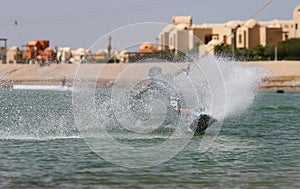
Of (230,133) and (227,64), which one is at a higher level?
(227,64)

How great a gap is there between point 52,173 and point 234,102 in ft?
47.1

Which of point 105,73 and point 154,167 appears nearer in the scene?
point 154,167

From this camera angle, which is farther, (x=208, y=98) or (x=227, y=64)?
(x=227, y=64)

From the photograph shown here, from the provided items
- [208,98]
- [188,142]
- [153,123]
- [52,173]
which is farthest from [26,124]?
[52,173]

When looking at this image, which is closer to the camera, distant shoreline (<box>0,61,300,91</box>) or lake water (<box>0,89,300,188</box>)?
lake water (<box>0,89,300,188</box>)

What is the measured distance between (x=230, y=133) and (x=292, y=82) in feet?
229

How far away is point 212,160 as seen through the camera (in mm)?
16938

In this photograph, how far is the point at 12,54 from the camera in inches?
5915

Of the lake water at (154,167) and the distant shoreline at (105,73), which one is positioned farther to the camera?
the distant shoreline at (105,73)

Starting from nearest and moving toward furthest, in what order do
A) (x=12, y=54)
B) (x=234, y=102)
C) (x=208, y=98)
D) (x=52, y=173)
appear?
(x=52, y=173) < (x=208, y=98) < (x=234, y=102) < (x=12, y=54)

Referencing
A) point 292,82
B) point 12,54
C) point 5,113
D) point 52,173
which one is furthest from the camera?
point 12,54

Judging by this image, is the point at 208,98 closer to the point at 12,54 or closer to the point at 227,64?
the point at 227,64

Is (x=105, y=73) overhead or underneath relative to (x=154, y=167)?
overhead

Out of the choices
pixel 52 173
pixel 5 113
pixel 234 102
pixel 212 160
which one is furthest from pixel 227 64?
pixel 52 173
